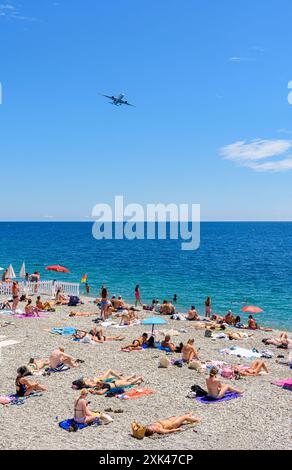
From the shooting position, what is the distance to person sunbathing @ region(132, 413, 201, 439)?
29.8ft

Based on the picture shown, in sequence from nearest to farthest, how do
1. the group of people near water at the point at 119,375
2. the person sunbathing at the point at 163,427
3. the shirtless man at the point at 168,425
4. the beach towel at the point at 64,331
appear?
1. the person sunbathing at the point at 163,427
2. the shirtless man at the point at 168,425
3. the group of people near water at the point at 119,375
4. the beach towel at the point at 64,331

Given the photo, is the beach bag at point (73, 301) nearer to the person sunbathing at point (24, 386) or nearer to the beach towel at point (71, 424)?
the person sunbathing at point (24, 386)

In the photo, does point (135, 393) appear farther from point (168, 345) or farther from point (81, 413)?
point (168, 345)

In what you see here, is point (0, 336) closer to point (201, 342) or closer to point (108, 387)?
point (108, 387)

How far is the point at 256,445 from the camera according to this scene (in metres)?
8.90

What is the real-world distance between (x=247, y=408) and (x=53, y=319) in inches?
492

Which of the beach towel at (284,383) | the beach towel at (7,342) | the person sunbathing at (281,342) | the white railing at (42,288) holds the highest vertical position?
the white railing at (42,288)

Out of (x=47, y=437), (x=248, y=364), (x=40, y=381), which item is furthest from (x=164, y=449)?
(x=248, y=364)

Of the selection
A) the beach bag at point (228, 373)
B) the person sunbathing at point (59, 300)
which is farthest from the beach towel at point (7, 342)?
the person sunbathing at point (59, 300)

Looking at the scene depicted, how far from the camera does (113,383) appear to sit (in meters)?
12.4

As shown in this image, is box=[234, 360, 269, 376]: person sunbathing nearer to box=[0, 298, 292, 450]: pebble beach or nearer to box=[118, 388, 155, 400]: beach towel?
box=[0, 298, 292, 450]: pebble beach

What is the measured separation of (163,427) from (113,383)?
10.7 feet

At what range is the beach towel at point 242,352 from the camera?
54.7 feet

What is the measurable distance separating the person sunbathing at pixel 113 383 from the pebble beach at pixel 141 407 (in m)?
0.24
